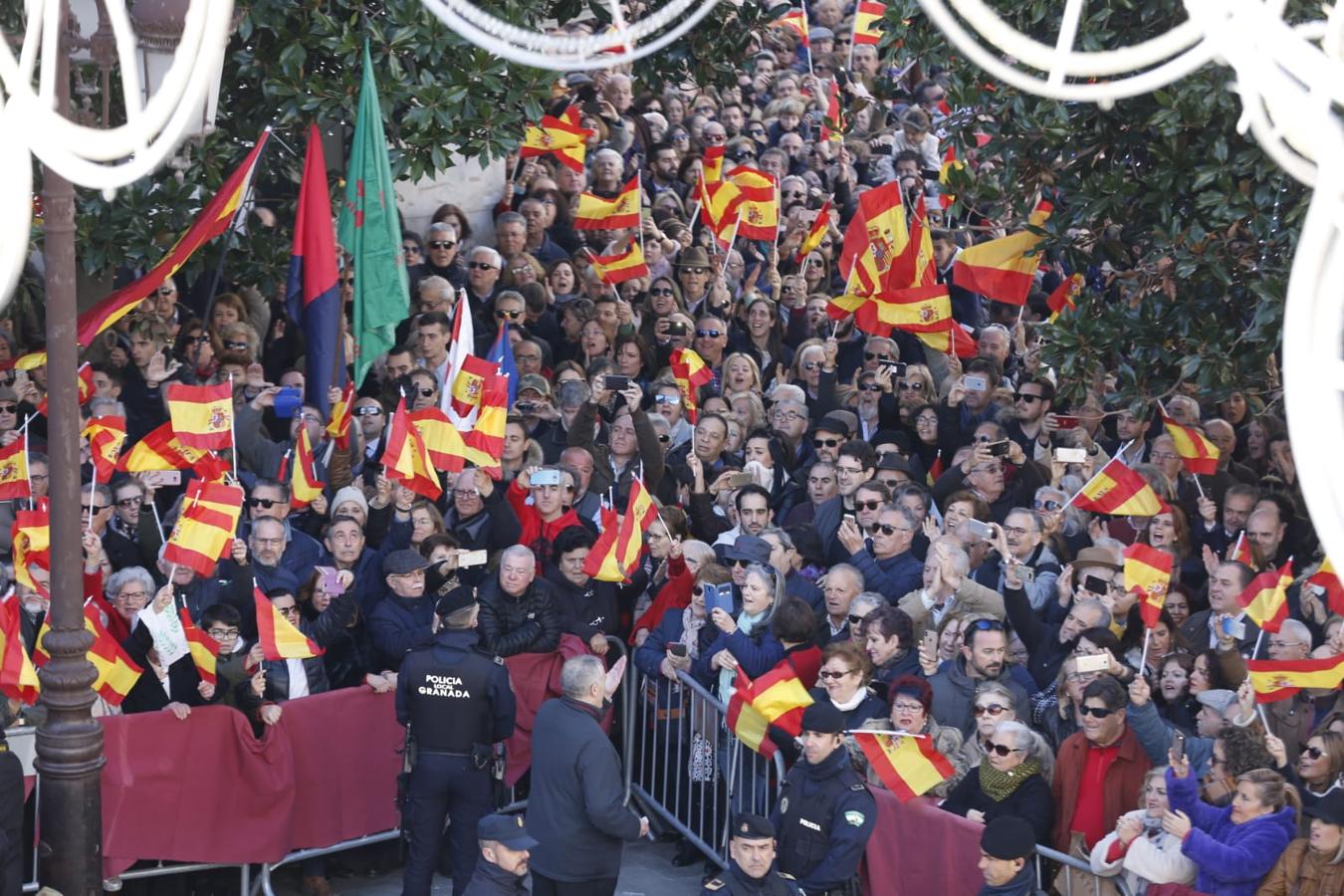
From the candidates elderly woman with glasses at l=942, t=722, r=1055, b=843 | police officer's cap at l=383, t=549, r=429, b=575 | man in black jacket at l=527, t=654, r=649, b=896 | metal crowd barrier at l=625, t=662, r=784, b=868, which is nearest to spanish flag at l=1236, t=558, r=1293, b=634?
elderly woman with glasses at l=942, t=722, r=1055, b=843

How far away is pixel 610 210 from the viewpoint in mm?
17062

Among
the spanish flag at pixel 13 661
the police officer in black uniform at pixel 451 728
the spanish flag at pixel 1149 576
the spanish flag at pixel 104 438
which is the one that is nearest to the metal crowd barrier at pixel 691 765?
the police officer in black uniform at pixel 451 728

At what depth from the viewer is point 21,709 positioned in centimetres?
1073

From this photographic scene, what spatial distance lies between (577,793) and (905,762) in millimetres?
1521

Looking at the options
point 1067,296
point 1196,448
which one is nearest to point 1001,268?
point 1067,296

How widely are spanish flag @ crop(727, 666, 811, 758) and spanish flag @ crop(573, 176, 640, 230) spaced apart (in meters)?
6.84

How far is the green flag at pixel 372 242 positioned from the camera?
12875 millimetres

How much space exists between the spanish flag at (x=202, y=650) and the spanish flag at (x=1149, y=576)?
4580mm

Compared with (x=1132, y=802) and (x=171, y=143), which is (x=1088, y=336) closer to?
(x=1132, y=802)

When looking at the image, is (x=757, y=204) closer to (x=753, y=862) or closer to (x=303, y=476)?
(x=303, y=476)

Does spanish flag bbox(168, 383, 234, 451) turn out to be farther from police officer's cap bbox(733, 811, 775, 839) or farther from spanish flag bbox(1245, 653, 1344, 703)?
spanish flag bbox(1245, 653, 1344, 703)

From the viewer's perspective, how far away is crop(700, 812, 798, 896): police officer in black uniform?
8969mm

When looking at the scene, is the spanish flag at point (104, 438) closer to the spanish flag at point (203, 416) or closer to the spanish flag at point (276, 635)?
the spanish flag at point (203, 416)

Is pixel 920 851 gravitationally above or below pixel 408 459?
below
